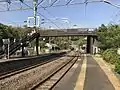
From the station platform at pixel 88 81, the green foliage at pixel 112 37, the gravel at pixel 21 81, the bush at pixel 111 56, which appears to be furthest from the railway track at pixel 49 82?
the green foliage at pixel 112 37

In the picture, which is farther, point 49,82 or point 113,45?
point 113,45

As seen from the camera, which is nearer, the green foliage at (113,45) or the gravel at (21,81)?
the gravel at (21,81)

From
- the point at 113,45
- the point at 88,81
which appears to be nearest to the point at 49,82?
the point at 88,81

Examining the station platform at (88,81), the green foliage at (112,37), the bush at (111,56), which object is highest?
the green foliage at (112,37)

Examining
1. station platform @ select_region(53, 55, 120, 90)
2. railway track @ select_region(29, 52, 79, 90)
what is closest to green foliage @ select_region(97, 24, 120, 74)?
station platform @ select_region(53, 55, 120, 90)

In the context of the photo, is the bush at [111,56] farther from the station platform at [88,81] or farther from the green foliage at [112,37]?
the station platform at [88,81]

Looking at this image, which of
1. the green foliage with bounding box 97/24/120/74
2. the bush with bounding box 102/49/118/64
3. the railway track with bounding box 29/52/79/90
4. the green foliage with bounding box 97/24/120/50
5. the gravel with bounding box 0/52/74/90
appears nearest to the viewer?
the railway track with bounding box 29/52/79/90

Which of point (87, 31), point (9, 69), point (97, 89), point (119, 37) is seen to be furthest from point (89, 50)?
point (97, 89)

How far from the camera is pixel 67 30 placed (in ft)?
347

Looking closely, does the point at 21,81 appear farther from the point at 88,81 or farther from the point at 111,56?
the point at 111,56

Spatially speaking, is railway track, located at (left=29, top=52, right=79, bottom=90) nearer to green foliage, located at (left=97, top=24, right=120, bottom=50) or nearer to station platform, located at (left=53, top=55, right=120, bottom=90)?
station platform, located at (left=53, top=55, right=120, bottom=90)

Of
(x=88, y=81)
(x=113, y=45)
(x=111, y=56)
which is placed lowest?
(x=88, y=81)

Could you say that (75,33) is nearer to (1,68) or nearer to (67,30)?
(67,30)

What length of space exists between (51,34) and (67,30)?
5265 millimetres
